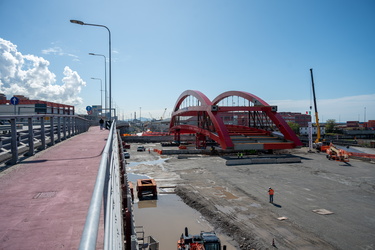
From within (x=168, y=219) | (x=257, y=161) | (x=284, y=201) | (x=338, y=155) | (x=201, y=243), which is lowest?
(x=168, y=219)

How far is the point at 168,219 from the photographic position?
20.5m

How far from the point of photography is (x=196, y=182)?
29578mm

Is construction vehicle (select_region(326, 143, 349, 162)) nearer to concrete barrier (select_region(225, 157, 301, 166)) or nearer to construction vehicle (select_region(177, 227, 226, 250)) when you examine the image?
concrete barrier (select_region(225, 157, 301, 166))

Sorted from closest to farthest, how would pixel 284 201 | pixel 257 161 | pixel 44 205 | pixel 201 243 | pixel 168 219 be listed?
pixel 44 205 < pixel 201 243 < pixel 168 219 < pixel 284 201 < pixel 257 161

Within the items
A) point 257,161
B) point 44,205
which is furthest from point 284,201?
point 44,205

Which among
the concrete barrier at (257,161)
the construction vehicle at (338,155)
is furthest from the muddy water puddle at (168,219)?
the construction vehicle at (338,155)

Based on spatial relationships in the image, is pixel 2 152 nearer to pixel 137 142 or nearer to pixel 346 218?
pixel 346 218

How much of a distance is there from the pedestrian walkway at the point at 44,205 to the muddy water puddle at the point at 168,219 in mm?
12650

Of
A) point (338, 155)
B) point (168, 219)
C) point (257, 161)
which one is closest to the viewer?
point (168, 219)

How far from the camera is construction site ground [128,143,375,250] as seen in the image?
15656 millimetres

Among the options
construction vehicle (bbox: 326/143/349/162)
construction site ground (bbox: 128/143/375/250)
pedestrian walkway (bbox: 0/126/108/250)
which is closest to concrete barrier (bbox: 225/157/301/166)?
construction site ground (bbox: 128/143/375/250)

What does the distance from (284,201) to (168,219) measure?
10239 millimetres

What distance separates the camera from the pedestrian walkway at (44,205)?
2810mm

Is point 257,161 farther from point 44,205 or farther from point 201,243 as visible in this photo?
point 44,205
